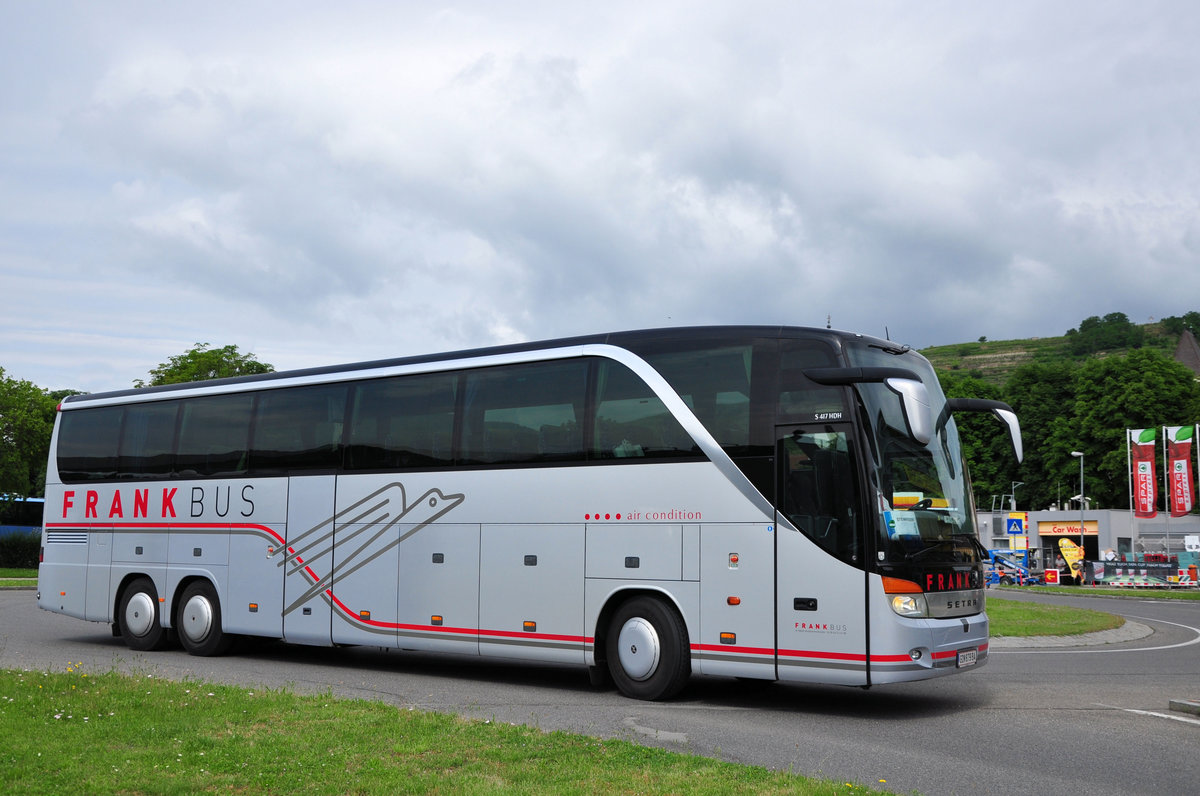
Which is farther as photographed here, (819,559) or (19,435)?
(19,435)

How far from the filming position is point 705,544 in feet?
38.7

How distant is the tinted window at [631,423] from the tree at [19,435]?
4747 centimetres

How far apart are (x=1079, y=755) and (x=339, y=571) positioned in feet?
31.4

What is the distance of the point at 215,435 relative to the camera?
55.2ft

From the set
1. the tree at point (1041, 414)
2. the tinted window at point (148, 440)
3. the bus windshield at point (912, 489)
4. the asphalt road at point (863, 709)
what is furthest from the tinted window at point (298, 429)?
the tree at point (1041, 414)

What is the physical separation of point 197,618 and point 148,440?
2.91 metres

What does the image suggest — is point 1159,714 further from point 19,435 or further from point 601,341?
point 19,435

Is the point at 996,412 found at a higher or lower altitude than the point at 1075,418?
lower

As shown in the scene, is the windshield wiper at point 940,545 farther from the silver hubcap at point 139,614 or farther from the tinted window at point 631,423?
the silver hubcap at point 139,614

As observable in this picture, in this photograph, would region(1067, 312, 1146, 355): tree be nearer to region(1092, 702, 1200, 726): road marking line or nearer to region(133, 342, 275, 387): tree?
region(133, 342, 275, 387): tree

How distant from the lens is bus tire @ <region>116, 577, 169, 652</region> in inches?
683

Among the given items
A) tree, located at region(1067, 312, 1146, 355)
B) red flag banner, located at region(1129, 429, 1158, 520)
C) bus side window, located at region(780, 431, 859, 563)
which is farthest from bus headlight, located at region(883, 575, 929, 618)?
tree, located at region(1067, 312, 1146, 355)

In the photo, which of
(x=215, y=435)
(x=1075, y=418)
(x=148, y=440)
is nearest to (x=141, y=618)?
(x=148, y=440)

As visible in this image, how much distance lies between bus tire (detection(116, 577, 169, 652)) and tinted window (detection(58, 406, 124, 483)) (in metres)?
1.84
